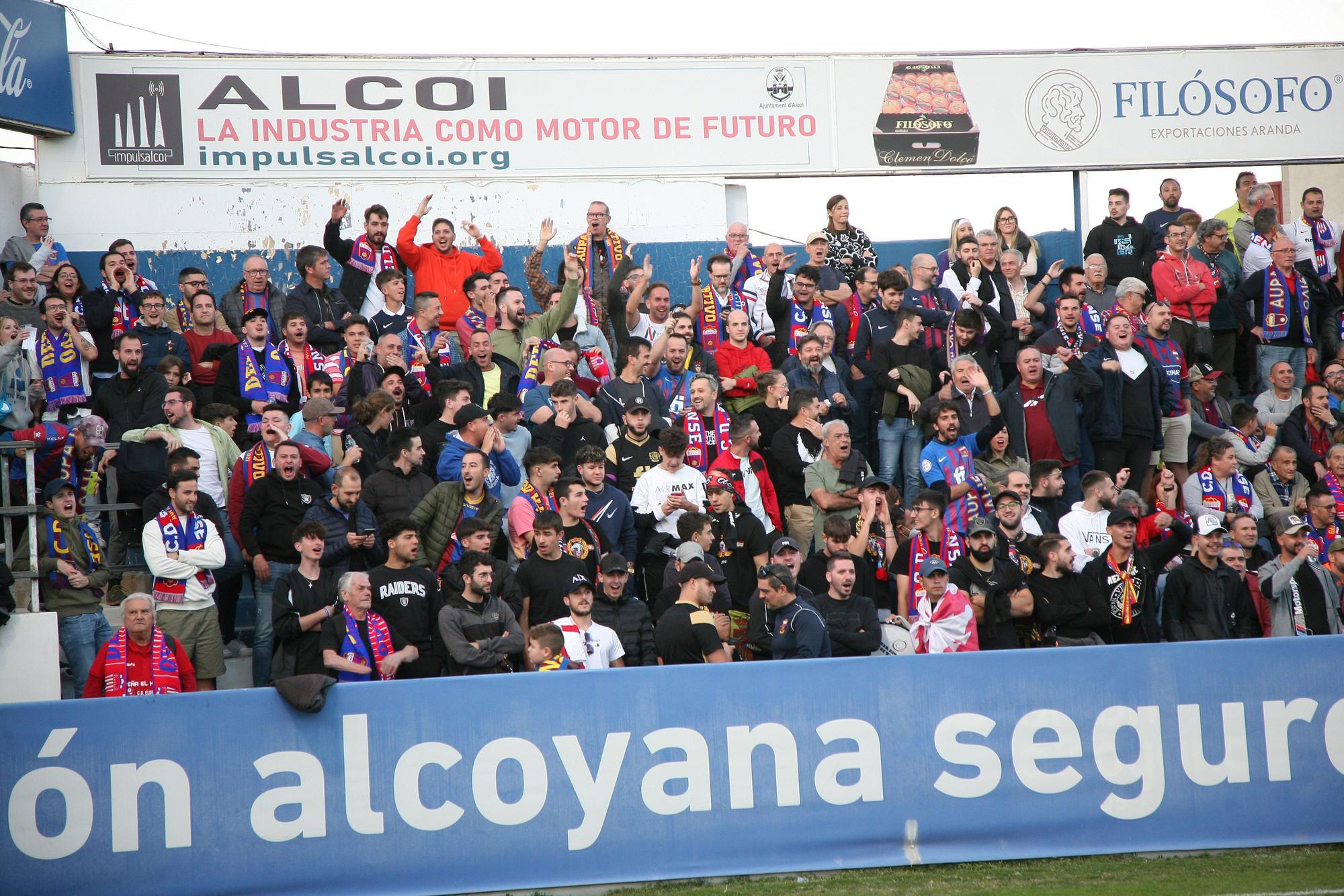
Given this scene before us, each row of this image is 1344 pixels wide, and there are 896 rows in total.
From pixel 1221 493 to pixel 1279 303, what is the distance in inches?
128

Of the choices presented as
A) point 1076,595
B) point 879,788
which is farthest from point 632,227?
point 879,788

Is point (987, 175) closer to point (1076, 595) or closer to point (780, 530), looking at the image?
point (780, 530)

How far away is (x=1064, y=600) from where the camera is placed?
9.53 m

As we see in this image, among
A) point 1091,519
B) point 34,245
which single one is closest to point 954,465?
point 1091,519

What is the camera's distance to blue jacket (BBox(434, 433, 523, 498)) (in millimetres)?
10352

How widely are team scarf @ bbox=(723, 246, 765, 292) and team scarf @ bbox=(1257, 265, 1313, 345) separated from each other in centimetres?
522

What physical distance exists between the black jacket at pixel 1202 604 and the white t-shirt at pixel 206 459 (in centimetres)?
689

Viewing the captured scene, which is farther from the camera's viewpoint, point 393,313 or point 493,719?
point 393,313

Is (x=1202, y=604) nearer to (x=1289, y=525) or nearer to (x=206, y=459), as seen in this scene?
(x=1289, y=525)

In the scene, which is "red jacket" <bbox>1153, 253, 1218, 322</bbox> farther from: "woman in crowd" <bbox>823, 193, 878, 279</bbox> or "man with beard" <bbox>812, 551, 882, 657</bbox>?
"man with beard" <bbox>812, 551, 882, 657</bbox>

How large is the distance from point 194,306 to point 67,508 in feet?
9.04

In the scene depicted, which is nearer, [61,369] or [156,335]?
[61,369]

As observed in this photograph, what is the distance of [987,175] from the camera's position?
16422mm

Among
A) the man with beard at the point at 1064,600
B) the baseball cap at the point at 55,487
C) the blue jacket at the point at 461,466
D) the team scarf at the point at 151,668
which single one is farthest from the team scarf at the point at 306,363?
A: the man with beard at the point at 1064,600
